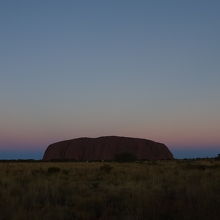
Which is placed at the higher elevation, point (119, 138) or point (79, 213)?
point (119, 138)

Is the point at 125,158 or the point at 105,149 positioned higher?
the point at 105,149

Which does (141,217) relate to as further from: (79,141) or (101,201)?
(79,141)

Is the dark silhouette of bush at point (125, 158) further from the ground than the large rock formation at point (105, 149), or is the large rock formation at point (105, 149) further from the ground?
the large rock formation at point (105, 149)

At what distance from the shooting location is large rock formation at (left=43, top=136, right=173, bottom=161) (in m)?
139

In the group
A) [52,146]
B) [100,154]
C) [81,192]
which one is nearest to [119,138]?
[100,154]

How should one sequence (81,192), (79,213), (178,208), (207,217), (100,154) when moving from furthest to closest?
(100,154), (81,192), (79,213), (178,208), (207,217)

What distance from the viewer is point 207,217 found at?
9055 mm

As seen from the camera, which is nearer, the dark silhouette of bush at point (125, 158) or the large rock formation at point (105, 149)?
the dark silhouette of bush at point (125, 158)

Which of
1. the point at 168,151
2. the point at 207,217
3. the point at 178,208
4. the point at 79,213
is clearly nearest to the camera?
the point at 207,217

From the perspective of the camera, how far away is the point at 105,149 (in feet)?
459

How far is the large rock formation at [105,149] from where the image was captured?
139m

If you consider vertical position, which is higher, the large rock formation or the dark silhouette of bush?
the large rock formation

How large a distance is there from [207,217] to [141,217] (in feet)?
4.86

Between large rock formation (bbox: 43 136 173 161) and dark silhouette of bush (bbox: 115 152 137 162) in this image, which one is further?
large rock formation (bbox: 43 136 173 161)
